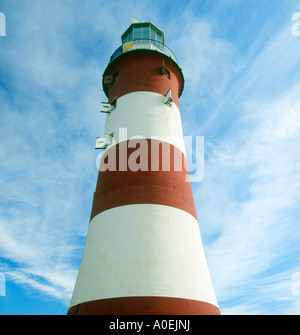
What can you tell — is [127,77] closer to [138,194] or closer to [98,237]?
[138,194]

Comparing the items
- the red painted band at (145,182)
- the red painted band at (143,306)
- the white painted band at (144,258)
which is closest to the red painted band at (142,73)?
the red painted band at (145,182)

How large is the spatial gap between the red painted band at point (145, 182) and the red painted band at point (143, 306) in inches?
135

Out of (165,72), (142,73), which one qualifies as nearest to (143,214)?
(142,73)

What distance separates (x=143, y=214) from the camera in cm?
951

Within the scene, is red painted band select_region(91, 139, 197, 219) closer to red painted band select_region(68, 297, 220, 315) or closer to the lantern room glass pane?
red painted band select_region(68, 297, 220, 315)

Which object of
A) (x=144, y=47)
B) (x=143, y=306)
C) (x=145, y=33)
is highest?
(x=145, y=33)

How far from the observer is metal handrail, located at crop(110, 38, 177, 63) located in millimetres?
14914

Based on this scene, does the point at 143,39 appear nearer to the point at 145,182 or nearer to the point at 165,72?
the point at 165,72

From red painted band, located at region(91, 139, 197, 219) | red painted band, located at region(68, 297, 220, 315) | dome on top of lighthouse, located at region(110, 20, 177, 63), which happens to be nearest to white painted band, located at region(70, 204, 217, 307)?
red painted band, located at region(68, 297, 220, 315)

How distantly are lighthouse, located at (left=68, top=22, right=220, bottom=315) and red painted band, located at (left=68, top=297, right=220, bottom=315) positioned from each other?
27 millimetres

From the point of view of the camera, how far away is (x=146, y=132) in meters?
11.6

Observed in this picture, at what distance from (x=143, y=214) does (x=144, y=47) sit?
1052cm
